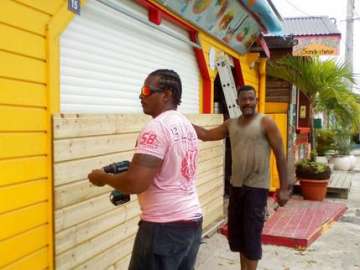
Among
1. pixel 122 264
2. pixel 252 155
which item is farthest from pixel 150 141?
pixel 122 264

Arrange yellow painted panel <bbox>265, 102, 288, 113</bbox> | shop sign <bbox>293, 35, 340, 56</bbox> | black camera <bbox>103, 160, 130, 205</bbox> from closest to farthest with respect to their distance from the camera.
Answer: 1. black camera <bbox>103, 160, 130, 205</bbox>
2. yellow painted panel <bbox>265, 102, 288, 113</bbox>
3. shop sign <bbox>293, 35, 340, 56</bbox>

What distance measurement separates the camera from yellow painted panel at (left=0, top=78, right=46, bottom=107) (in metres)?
2.55

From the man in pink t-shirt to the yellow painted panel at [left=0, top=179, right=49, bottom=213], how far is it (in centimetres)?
58

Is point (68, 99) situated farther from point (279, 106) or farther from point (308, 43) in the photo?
point (308, 43)

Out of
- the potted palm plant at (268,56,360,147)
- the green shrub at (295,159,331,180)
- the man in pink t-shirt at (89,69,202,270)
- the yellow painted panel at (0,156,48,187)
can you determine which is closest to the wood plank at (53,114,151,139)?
the yellow painted panel at (0,156,48,187)

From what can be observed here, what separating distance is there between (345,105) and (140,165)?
861 centimetres

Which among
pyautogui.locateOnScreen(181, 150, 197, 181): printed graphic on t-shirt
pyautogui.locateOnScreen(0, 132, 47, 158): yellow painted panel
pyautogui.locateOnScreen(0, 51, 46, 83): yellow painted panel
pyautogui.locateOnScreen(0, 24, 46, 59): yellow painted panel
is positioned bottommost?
pyautogui.locateOnScreen(181, 150, 197, 181): printed graphic on t-shirt

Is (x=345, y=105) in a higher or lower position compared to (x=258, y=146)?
higher

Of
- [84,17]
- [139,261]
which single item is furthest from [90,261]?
[84,17]

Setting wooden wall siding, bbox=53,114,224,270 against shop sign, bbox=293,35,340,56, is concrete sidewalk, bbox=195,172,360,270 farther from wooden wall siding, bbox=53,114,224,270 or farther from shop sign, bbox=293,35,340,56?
shop sign, bbox=293,35,340,56

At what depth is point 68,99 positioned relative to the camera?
10.9ft

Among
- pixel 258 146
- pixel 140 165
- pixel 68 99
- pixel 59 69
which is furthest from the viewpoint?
pixel 258 146

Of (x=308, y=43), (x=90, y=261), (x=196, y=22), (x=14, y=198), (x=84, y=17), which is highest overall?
(x=308, y=43)

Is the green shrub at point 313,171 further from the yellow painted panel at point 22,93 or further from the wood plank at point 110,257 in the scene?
the yellow painted panel at point 22,93
